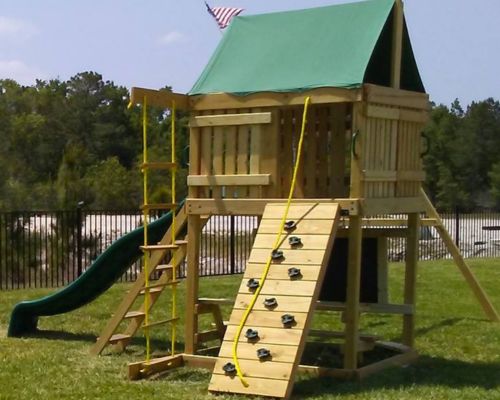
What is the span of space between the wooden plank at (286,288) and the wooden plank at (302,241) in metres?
0.38

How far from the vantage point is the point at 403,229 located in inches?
403

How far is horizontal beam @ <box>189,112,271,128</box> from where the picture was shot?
9289 millimetres

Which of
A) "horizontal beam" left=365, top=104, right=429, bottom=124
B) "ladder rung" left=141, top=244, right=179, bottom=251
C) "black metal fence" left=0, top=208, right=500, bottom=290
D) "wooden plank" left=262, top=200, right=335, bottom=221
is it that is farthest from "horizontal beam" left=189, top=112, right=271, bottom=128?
"black metal fence" left=0, top=208, right=500, bottom=290

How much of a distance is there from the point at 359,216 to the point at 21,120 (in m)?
41.3

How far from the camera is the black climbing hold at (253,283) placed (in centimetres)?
842

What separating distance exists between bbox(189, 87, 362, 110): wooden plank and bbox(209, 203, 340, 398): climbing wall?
1.00m

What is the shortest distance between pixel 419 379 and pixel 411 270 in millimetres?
1725

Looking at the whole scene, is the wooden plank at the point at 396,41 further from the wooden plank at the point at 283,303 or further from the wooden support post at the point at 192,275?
the wooden plank at the point at 283,303

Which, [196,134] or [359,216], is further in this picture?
[196,134]

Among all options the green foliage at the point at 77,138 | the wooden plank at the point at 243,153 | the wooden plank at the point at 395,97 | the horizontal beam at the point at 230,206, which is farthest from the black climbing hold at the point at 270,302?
the green foliage at the point at 77,138

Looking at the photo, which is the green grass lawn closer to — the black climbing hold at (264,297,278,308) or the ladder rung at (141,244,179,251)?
the black climbing hold at (264,297,278,308)

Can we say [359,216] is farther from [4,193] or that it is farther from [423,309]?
[4,193]

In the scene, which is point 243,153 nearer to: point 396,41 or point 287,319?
point 396,41

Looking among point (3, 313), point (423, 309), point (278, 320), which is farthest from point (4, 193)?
point (278, 320)
